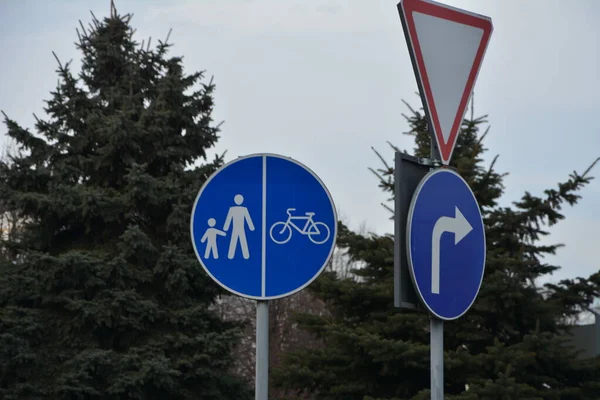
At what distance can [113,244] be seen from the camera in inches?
750

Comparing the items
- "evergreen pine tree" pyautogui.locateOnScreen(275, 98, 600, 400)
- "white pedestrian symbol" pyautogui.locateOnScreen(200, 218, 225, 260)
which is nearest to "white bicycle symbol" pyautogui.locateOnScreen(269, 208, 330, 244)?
Result: "white pedestrian symbol" pyautogui.locateOnScreen(200, 218, 225, 260)

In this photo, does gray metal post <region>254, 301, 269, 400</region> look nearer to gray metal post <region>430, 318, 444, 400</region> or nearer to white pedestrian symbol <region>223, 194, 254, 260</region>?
white pedestrian symbol <region>223, 194, 254, 260</region>

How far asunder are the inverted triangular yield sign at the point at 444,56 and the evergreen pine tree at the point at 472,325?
7.36m

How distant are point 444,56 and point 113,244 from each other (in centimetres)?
1583

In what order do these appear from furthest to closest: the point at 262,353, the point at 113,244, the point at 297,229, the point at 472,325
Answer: the point at 113,244
the point at 472,325
the point at 297,229
the point at 262,353

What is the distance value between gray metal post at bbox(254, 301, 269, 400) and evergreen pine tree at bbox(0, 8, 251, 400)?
13307 millimetres

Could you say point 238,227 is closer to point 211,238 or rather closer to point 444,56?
point 211,238

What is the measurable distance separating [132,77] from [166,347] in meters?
6.04

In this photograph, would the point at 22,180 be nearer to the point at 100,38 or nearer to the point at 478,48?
the point at 100,38

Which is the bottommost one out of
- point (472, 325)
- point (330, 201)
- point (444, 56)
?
point (472, 325)

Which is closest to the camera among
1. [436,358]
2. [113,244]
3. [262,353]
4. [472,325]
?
[436,358]

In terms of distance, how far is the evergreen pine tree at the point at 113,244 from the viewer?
17.5 m

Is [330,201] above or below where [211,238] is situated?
above

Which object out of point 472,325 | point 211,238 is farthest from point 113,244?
point 211,238
